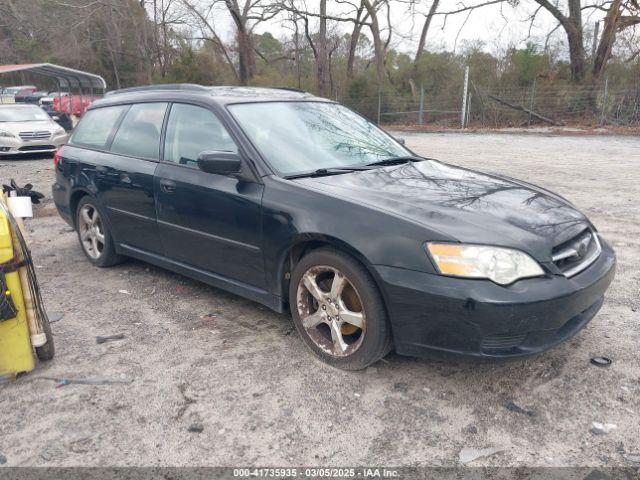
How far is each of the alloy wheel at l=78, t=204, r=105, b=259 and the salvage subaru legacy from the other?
0.18 m

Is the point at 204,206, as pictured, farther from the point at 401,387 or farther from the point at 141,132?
the point at 401,387

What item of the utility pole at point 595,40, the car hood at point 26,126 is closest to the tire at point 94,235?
the car hood at point 26,126

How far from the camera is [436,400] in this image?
116 inches

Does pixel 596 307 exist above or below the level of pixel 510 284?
below

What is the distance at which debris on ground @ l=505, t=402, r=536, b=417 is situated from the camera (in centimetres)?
279

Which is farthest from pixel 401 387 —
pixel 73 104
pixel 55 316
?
pixel 73 104

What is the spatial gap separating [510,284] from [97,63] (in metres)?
46.5

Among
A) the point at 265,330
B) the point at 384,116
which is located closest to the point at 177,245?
the point at 265,330

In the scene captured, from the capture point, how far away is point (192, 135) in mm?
4078

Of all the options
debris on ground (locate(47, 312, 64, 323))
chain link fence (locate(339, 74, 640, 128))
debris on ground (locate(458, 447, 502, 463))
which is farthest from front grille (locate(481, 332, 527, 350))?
chain link fence (locate(339, 74, 640, 128))

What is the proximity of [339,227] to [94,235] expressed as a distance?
123 inches

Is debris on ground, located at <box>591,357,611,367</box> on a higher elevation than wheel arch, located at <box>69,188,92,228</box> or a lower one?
lower

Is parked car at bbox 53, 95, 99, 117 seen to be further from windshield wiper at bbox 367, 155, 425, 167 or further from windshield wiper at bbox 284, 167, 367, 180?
windshield wiper at bbox 284, 167, 367, 180

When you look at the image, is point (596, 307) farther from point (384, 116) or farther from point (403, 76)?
point (403, 76)
